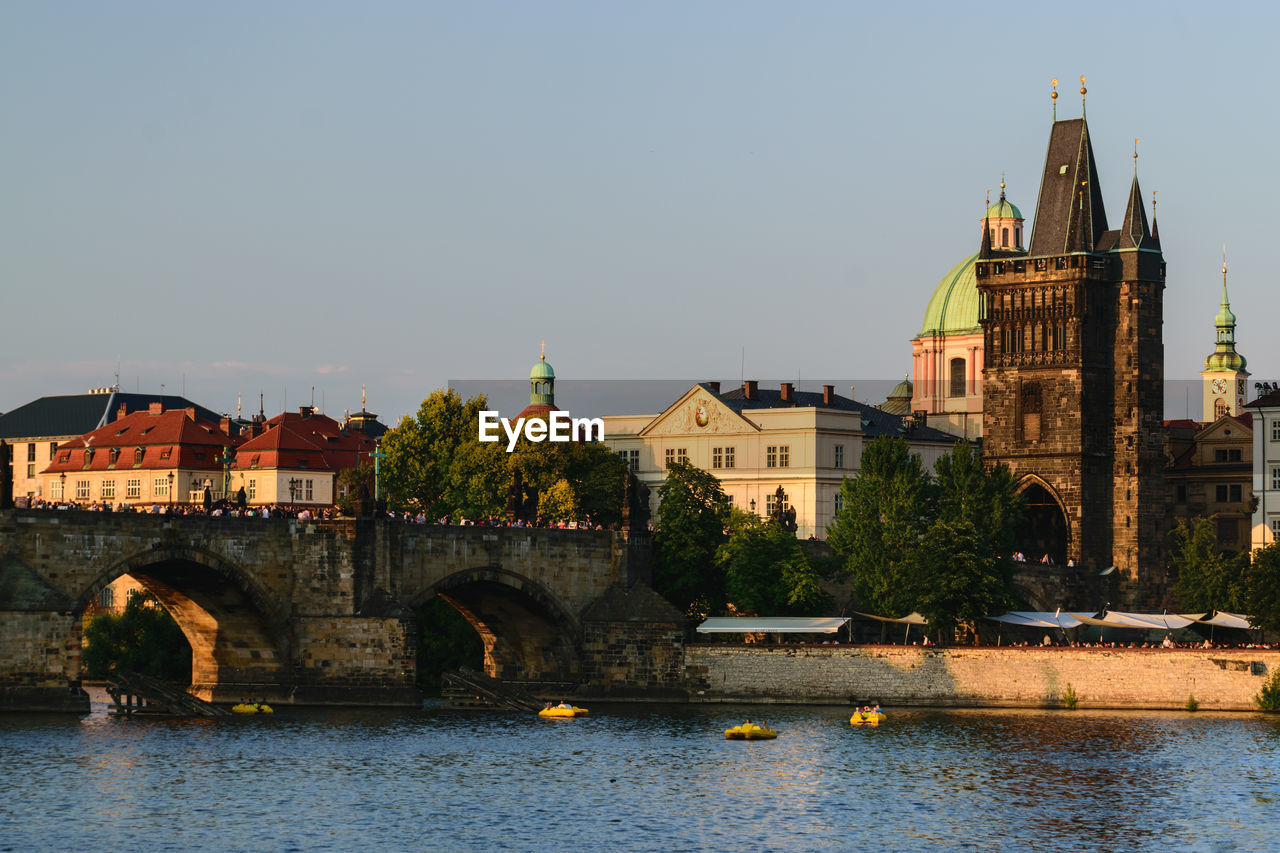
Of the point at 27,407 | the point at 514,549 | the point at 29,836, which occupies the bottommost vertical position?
the point at 29,836

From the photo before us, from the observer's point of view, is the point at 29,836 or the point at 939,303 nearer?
the point at 29,836

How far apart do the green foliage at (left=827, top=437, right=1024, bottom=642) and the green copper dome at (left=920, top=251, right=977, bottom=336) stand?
44846 mm

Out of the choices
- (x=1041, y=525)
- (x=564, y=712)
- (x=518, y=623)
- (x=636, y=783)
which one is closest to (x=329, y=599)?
(x=564, y=712)

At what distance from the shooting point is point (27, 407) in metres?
197

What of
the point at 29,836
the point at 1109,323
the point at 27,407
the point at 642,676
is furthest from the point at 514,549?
the point at 27,407

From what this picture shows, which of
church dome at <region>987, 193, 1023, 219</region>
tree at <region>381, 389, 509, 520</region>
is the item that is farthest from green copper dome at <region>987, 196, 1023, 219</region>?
tree at <region>381, 389, 509, 520</region>

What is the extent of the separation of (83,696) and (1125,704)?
46.1 metres

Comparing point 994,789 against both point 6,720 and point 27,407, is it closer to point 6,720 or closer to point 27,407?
point 6,720

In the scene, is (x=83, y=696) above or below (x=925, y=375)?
below

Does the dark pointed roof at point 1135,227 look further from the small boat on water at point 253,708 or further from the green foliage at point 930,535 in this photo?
the small boat on water at point 253,708

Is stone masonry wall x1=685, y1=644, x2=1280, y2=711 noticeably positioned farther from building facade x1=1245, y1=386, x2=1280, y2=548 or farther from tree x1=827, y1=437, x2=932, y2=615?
building facade x1=1245, y1=386, x2=1280, y2=548

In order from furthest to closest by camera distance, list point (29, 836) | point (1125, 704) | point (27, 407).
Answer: point (27, 407), point (1125, 704), point (29, 836)

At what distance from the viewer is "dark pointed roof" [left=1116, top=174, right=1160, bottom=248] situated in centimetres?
14488

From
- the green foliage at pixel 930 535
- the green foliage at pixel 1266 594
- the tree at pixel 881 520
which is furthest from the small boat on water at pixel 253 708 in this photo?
the green foliage at pixel 1266 594
